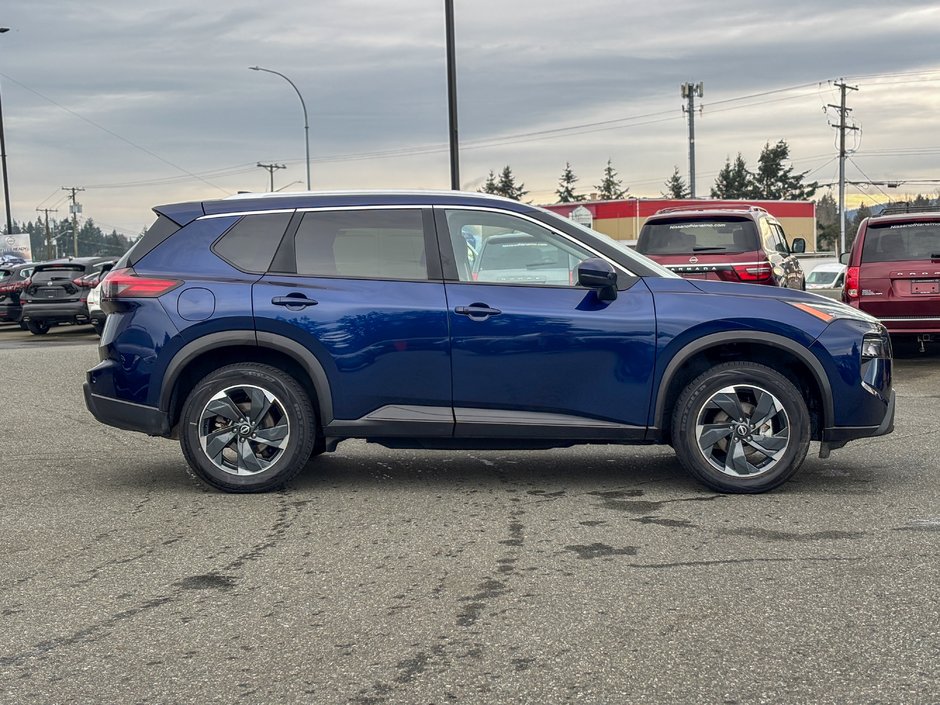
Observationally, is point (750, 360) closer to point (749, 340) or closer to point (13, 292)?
point (749, 340)

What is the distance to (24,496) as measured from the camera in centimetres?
677

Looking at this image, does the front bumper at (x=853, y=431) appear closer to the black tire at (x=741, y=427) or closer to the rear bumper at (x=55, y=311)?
the black tire at (x=741, y=427)

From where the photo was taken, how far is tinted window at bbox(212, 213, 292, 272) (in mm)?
6746

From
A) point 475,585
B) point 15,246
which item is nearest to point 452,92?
point 475,585

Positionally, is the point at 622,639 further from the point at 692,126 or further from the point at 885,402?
the point at 692,126

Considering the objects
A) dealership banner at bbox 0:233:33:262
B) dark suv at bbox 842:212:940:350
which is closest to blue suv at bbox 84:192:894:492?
dark suv at bbox 842:212:940:350

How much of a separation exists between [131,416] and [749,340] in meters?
3.59

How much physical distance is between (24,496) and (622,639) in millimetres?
4214

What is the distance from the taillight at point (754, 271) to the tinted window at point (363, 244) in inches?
307

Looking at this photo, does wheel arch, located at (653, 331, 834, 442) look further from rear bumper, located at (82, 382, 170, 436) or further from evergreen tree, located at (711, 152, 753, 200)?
evergreen tree, located at (711, 152, 753, 200)

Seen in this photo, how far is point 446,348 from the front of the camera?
6.43 metres

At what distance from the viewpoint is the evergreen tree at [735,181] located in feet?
429

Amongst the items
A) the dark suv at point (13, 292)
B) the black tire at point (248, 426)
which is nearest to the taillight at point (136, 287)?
the black tire at point (248, 426)

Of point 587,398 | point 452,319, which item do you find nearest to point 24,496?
point 452,319
